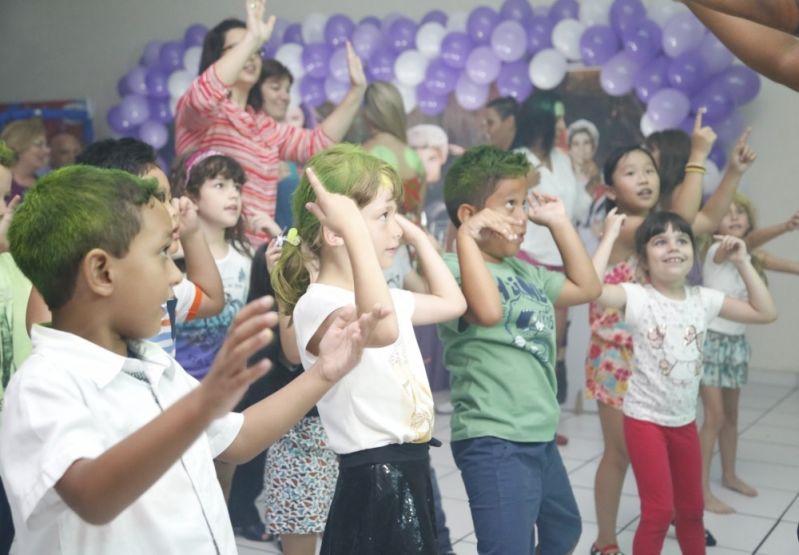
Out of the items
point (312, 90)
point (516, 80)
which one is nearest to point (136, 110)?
point (312, 90)

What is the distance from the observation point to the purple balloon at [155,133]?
6520mm

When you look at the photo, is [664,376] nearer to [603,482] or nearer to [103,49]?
[603,482]

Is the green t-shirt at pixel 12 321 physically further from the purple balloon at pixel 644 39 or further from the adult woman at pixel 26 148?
the purple balloon at pixel 644 39

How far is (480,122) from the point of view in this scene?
235 inches

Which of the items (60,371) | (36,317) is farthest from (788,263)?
(60,371)

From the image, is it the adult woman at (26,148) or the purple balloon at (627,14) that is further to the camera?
the adult woman at (26,148)

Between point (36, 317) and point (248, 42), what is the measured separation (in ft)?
5.84

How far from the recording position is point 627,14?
502 cm

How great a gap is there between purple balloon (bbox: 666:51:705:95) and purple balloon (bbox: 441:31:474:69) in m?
1.21

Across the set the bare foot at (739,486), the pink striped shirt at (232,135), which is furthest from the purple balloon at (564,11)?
the bare foot at (739,486)

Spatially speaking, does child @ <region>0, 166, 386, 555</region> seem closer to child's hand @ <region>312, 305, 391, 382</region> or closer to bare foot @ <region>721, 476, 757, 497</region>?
child's hand @ <region>312, 305, 391, 382</region>

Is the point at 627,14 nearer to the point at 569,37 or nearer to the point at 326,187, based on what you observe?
the point at 569,37

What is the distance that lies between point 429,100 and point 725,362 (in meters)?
→ 2.60

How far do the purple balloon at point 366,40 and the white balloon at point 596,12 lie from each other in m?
1.25
